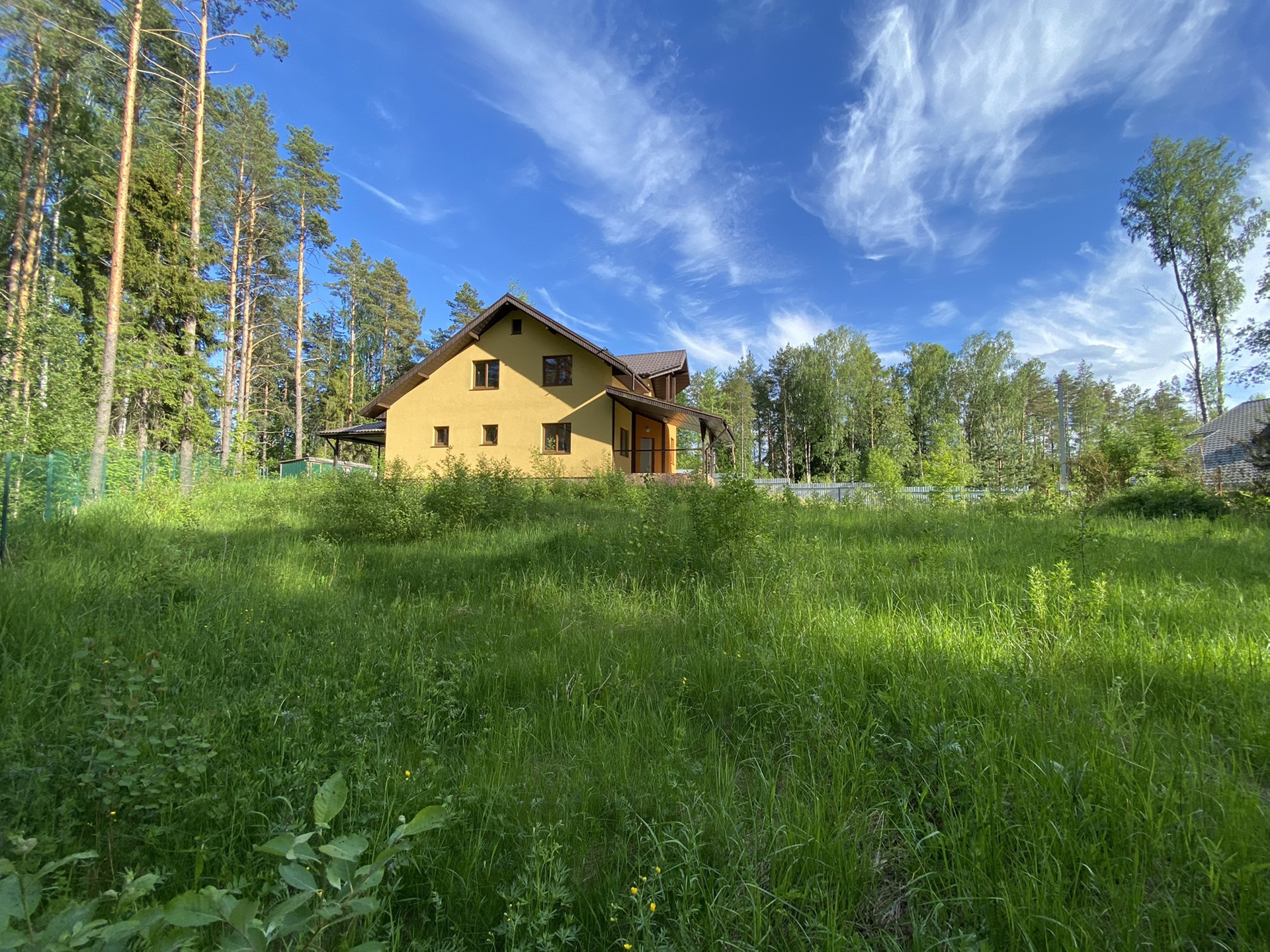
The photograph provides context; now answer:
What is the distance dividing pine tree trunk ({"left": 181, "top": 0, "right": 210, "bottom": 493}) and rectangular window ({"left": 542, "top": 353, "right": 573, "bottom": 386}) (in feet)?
34.9

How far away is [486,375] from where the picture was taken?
66.5ft

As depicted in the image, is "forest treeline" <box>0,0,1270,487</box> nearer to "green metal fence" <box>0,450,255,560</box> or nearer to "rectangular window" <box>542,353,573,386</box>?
"green metal fence" <box>0,450,255,560</box>

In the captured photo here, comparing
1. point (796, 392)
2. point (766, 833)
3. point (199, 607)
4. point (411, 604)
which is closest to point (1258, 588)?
point (766, 833)

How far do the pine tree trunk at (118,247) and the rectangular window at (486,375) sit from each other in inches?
413

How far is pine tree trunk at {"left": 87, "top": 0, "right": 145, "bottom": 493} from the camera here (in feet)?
35.8

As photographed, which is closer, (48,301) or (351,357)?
(48,301)

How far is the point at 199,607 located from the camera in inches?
156

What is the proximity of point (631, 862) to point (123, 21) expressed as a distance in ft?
68.1

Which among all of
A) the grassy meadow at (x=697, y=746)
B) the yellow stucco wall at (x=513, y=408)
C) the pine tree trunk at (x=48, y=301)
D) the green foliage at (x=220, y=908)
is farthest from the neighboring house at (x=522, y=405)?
the green foliage at (x=220, y=908)

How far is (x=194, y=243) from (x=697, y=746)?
19.3 meters

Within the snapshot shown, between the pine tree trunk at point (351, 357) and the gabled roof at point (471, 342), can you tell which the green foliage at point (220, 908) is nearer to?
the gabled roof at point (471, 342)

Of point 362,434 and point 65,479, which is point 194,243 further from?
point 65,479

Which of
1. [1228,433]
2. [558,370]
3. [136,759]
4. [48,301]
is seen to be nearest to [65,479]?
[136,759]

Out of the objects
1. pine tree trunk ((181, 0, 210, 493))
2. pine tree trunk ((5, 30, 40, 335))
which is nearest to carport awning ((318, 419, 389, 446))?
pine tree trunk ((181, 0, 210, 493))
